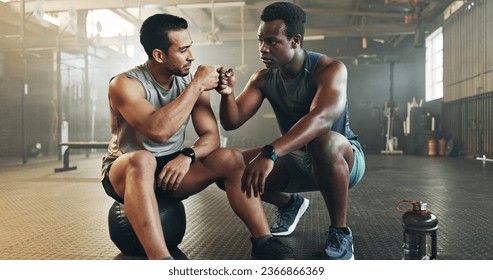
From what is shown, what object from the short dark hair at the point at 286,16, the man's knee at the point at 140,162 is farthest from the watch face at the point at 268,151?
the short dark hair at the point at 286,16

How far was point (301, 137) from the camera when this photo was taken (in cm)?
143

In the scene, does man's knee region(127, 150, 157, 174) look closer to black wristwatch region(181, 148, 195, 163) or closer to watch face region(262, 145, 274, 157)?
black wristwatch region(181, 148, 195, 163)

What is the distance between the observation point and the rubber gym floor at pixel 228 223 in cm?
164

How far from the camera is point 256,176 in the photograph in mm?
1324

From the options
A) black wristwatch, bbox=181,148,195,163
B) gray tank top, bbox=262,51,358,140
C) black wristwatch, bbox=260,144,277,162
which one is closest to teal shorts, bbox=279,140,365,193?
gray tank top, bbox=262,51,358,140

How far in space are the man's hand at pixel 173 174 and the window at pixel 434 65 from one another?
347 inches

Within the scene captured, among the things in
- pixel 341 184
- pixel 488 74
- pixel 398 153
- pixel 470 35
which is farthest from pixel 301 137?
pixel 398 153

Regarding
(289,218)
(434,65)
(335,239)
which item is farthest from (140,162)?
(434,65)

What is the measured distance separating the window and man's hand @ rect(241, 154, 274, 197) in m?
8.75

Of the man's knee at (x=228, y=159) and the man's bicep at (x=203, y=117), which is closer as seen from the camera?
the man's knee at (x=228, y=159)

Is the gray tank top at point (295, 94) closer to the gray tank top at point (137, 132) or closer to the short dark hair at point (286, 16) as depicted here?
the short dark hair at point (286, 16)

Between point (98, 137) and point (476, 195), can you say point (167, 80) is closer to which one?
point (476, 195)
